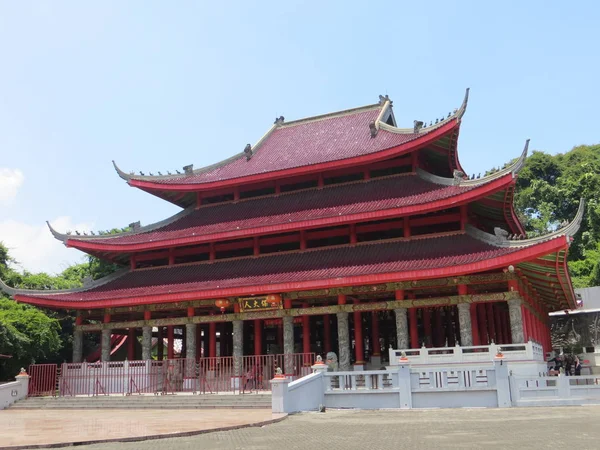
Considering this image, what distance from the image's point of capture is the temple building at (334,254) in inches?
903

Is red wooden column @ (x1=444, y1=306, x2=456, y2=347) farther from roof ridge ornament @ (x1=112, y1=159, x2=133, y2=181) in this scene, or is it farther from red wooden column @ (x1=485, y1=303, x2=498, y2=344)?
roof ridge ornament @ (x1=112, y1=159, x2=133, y2=181)

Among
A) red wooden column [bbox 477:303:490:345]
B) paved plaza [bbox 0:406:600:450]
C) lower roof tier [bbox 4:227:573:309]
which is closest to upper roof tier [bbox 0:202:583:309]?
lower roof tier [bbox 4:227:573:309]

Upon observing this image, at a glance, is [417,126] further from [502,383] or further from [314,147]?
[502,383]

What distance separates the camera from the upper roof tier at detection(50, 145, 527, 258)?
2411cm

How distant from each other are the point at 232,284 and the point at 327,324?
541cm

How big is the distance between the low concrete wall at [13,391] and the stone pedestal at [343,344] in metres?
12.9

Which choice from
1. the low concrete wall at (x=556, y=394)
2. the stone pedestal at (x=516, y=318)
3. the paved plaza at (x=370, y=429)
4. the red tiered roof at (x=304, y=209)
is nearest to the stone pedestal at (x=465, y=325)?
the stone pedestal at (x=516, y=318)

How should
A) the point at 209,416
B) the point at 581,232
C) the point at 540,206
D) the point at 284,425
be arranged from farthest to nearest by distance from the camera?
the point at 540,206, the point at 581,232, the point at 209,416, the point at 284,425

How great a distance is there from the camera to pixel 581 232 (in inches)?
2416

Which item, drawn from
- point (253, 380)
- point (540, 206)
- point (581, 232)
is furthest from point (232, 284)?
point (540, 206)

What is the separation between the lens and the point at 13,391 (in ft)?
79.6

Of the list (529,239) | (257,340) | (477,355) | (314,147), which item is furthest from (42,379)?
(529,239)

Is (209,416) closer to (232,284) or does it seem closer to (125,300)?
(232,284)

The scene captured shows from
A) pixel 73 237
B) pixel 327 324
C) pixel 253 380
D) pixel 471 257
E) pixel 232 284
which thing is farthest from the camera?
pixel 73 237
